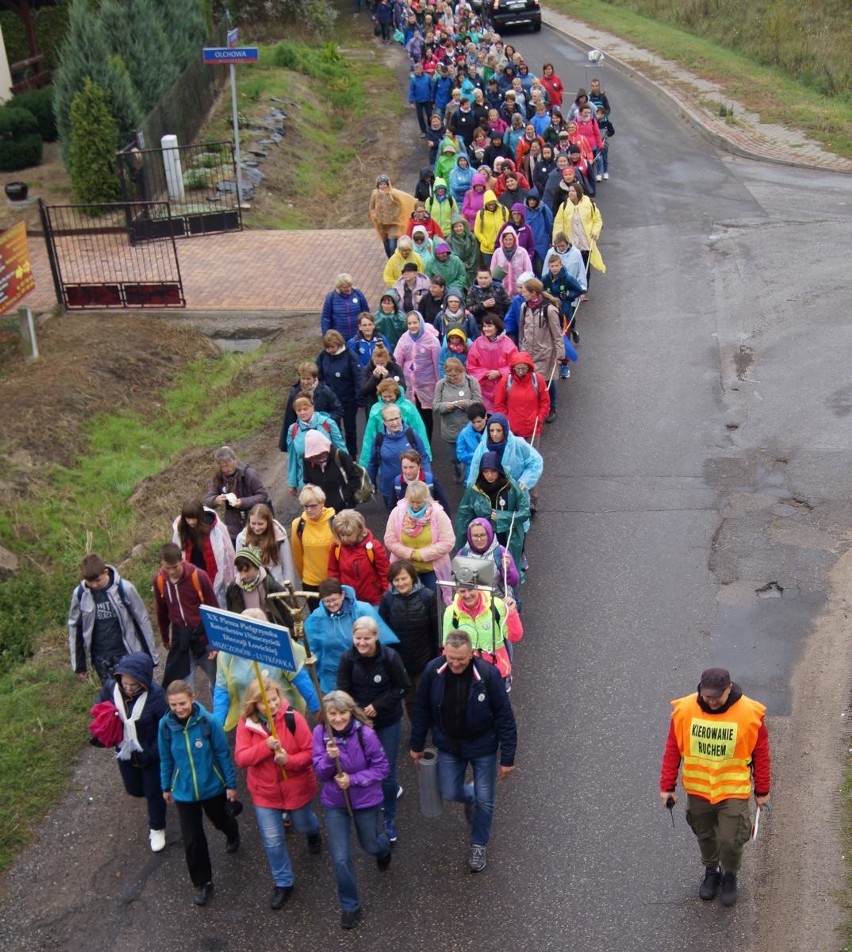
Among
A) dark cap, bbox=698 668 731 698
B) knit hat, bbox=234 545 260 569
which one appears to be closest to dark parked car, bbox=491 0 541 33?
knit hat, bbox=234 545 260 569

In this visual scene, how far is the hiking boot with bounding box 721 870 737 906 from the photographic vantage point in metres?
6.60

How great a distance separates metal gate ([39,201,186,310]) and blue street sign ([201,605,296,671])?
11.2m

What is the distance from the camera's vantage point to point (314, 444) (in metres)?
9.30

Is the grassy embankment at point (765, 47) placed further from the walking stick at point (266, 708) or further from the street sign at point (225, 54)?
the walking stick at point (266, 708)

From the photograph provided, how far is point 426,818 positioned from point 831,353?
9.09m

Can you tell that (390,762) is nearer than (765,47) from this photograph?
Yes

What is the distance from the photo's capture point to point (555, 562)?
33.4 ft

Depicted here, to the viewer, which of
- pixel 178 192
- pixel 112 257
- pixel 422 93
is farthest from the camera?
pixel 422 93

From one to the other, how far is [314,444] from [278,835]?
345cm

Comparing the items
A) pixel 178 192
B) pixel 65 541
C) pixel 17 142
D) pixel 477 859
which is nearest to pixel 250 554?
pixel 477 859

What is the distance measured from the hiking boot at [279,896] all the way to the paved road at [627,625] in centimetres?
6

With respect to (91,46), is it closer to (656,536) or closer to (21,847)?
(656,536)

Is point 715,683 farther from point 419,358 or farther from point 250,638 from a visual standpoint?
point 419,358

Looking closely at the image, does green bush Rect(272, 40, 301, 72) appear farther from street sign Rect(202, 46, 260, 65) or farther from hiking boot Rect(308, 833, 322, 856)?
hiking boot Rect(308, 833, 322, 856)
